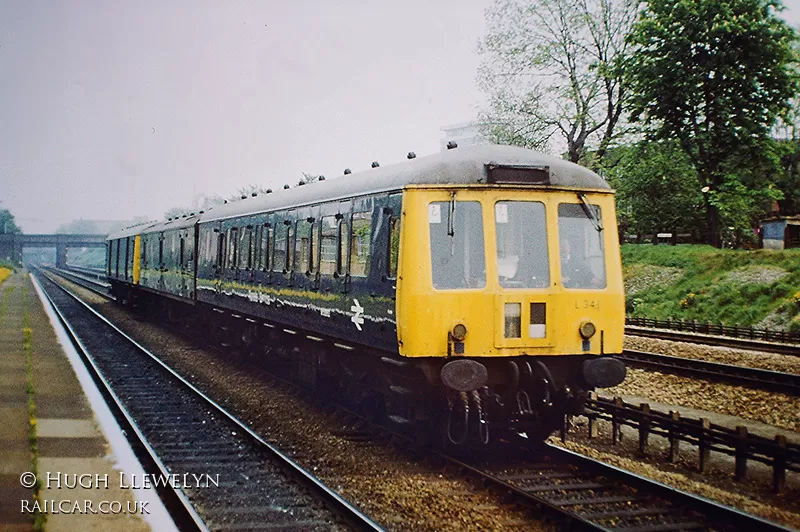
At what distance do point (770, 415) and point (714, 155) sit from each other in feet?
74.0

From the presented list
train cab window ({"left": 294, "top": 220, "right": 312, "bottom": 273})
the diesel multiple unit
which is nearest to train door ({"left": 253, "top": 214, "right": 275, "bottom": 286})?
train cab window ({"left": 294, "top": 220, "right": 312, "bottom": 273})

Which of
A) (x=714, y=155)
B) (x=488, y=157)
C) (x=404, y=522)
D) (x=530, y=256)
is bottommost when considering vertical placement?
(x=404, y=522)

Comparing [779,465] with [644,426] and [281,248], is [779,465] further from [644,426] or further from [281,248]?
[281,248]

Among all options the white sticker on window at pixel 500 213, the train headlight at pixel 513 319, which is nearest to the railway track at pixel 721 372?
the train headlight at pixel 513 319

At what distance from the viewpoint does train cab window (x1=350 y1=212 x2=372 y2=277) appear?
10.3 metres

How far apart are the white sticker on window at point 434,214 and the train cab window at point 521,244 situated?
599mm

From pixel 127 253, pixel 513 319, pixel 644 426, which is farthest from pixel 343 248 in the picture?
pixel 127 253

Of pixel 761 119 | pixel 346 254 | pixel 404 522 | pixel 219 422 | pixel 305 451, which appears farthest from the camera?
pixel 761 119

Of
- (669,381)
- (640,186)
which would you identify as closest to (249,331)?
(669,381)

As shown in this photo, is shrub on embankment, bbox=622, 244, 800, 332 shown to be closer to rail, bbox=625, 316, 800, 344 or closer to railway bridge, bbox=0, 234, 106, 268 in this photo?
rail, bbox=625, 316, 800, 344

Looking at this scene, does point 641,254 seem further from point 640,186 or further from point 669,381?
point 669,381

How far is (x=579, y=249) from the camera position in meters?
9.54

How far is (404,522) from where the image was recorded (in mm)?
7410

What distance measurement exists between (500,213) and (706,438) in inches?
127
